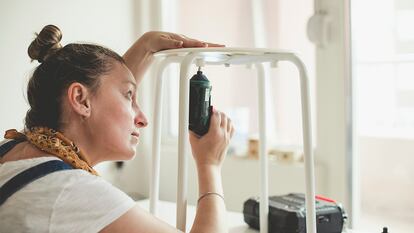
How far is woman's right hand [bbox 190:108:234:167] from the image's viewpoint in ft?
3.65

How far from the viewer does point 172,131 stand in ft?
9.14

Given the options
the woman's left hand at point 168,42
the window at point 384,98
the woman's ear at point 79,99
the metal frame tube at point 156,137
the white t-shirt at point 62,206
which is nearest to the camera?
the white t-shirt at point 62,206

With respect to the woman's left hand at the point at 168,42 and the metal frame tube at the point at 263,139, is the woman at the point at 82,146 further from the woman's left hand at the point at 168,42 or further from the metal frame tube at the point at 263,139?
the metal frame tube at the point at 263,139

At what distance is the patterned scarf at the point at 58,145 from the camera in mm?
973

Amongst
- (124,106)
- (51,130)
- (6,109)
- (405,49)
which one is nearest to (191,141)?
(124,106)

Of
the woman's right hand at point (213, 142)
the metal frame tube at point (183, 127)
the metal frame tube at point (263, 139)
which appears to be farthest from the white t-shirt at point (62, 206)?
the metal frame tube at point (263, 139)

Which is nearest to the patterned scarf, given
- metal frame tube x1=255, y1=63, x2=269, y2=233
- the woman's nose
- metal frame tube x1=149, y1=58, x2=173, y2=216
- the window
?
the woman's nose

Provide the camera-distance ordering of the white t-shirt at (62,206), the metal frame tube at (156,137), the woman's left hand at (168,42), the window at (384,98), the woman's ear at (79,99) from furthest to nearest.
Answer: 1. the window at (384,98)
2. the metal frame tube at (156,137)
3. the woman's left hand at (168,42)
4. the woman's ear at (79,99)
5. the white t-shirt at (62,206)

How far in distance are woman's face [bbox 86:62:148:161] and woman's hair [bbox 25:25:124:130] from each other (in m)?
0.02

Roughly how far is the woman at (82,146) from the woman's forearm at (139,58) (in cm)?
13

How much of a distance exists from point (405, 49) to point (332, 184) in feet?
2.02

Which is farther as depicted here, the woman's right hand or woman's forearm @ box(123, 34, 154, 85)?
woman's forearm @ box(123, 34, 154, 85)

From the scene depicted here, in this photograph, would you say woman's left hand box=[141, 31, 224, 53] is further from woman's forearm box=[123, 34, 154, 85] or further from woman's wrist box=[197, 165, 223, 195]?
woman's wrist box=[197, 165, 223, 195]

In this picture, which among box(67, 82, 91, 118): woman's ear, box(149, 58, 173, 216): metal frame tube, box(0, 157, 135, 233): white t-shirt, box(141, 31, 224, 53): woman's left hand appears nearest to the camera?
box(0, 157, 135, 233): white t-shirt
